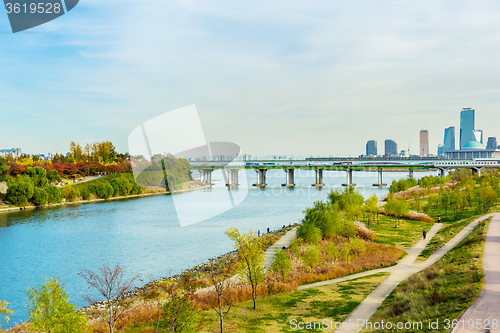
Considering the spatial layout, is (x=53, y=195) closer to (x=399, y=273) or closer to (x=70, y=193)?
(x=70, y=193)

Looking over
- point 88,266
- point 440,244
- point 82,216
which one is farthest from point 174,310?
point 82,216

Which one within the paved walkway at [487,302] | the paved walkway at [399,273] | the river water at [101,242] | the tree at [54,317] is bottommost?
the river water at [101,242]

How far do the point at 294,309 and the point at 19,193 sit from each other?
82.9 metres

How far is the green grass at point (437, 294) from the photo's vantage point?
17.1 metres

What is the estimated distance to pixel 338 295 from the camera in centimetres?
2352

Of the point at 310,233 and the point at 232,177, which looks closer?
the point at 310,233

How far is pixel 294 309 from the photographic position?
21.2 m

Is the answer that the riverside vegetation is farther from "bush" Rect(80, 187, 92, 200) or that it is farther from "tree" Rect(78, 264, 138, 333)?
"bush" Rect(80, 187, 92, 200)

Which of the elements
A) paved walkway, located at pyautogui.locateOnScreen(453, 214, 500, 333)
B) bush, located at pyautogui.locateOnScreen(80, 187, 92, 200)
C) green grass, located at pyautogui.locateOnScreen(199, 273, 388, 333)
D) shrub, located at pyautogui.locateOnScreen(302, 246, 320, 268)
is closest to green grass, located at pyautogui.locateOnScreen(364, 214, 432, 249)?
shrub, located at pyautogui.locateOnScreen(302, 246, 320, 268)

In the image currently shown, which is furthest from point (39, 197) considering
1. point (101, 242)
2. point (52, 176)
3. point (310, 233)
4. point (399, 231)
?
point (399, 231)

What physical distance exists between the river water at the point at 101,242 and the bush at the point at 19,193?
6.33 metres

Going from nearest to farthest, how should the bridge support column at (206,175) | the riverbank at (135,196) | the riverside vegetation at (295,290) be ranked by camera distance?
the riverside vegetation at (295,290) < the riverbank at (135,196) < the bridge support column at (206,175)

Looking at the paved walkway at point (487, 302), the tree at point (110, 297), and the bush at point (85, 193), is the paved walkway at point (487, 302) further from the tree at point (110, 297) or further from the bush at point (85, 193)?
the bush at point (85, 193)

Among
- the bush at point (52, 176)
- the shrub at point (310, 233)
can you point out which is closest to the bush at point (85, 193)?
the bush at point (52, 176)
